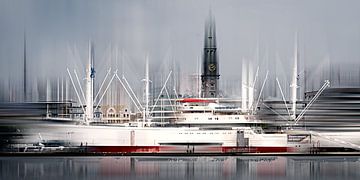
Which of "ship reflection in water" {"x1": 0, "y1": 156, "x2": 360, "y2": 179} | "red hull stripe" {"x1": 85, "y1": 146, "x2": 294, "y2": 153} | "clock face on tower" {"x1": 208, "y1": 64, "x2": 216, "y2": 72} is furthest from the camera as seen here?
"red hull stripe" {"x1": 85, "y1": 146, "x2": 294, "y2": 153}

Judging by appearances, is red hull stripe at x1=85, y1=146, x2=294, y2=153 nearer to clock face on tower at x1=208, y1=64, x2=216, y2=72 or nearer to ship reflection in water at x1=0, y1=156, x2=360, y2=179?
ship reflection in water at x1=0, y1=156, x2=360, y2=179

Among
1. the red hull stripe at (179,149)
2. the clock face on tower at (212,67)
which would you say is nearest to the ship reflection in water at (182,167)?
the red hull stripe at (179,149)

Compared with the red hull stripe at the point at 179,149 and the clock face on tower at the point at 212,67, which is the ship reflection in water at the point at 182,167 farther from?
the clock face on tower at the point at 212,67

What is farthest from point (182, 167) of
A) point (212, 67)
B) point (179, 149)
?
point (212, 67)

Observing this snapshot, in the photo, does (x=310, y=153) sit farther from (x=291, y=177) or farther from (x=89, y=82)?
(x=89, y=82)

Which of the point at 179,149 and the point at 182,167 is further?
the point at 179,149

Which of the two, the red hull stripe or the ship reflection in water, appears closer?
the ship reflection in water

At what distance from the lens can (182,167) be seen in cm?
1369

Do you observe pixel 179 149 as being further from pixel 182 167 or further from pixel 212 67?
pixel 182 167

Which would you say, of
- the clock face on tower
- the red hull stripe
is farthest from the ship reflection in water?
the clock face on tower

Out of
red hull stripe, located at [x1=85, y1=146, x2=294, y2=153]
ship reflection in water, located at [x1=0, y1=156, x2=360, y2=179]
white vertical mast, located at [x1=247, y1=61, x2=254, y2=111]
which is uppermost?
white vertical mast, located at [x1=247, y1=61, x2=254, y2=111]

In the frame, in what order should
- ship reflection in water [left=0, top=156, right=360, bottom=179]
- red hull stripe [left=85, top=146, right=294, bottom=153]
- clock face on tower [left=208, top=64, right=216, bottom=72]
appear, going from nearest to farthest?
ship reflection in water [left=0, top=156, right=360, bottom=179] → clock face on tower [left=208, top=64, right=216, bottom=72] → red hull stripe [left=85, top=146, right=294, bottom=153]

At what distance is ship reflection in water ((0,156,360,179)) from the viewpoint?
12.5 metres

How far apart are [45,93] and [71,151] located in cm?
158
